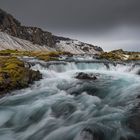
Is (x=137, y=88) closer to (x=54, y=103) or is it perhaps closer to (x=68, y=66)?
(x=54, y=103)

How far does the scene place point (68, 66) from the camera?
1625 inches

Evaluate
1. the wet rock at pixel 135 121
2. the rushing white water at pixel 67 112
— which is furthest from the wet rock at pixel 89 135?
the wet rock at pixel 135 121

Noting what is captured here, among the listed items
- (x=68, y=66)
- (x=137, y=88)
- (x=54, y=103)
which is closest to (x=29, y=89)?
(x=54, y=103)

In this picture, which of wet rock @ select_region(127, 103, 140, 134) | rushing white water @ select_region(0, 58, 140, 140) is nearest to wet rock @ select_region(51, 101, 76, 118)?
rushing white water @ select_region(0, 58, 140, 140)

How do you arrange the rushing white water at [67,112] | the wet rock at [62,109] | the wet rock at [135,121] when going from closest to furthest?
the wet rock at [135,121]
the rushing white water at [67,112]
the wet rock at [62,109]

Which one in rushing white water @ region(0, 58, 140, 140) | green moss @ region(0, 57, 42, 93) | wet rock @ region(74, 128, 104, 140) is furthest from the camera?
green moss @ region(0, 57, 42, 93)

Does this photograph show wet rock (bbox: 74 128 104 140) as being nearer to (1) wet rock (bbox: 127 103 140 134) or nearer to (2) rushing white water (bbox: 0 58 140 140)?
(2) rushing white water (bbox: 0 58 140 140)

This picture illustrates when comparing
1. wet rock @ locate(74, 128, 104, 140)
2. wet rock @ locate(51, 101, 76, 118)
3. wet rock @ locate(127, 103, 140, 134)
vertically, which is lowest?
wet rock @ locate(51, 101, 76, 118)

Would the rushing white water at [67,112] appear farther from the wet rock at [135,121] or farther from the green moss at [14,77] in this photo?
the green moss at [14,77]

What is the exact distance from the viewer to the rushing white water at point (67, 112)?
13297mm

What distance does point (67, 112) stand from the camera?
17.0 metres

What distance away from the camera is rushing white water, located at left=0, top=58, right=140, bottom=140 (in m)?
13.3

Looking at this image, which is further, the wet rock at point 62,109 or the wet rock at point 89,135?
the wet rock at point 62,109

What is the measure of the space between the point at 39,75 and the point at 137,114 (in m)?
16.5
